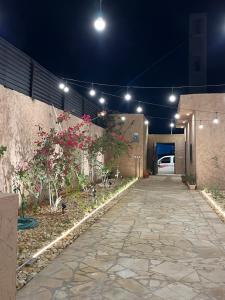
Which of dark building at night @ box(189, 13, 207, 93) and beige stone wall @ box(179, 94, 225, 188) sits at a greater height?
dark building at night @ box(189, 13, 207, 93)

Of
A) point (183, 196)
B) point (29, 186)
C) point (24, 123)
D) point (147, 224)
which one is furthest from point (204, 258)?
point (183, 196)

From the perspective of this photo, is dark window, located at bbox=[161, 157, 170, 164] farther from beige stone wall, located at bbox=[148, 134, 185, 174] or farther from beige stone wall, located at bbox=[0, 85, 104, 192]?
beige stone wall, located at bbox=[0, 85, 104, 192]

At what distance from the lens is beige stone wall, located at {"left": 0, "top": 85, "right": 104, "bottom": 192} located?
23.0 ft

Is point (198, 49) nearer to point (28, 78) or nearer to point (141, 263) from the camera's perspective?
point (28, 78)

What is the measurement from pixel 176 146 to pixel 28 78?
54.3ft

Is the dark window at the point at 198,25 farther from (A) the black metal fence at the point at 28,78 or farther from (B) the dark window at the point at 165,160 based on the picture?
(A) the black metal fence at the point at 28,78

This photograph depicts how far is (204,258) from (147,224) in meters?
2.32

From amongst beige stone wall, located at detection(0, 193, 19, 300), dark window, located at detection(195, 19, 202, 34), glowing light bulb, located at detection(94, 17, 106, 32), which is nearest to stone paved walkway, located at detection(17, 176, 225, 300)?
beige stone wall, located at detection(0, 193, 19, 300)

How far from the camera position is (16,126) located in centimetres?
766

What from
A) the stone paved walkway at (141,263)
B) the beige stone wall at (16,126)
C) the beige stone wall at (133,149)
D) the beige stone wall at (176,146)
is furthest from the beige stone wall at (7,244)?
the beige stone wall at (176,146)

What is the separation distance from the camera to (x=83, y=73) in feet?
63.6

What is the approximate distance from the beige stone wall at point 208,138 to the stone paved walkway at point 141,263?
555cm

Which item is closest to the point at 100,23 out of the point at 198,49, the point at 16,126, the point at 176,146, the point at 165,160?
the point at 16,126

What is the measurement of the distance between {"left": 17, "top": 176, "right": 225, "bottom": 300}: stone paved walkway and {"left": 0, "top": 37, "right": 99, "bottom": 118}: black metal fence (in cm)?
418
